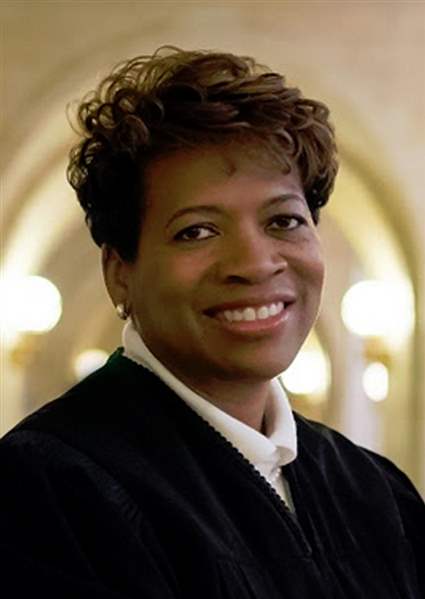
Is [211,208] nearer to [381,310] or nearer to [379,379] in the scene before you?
[381,310]

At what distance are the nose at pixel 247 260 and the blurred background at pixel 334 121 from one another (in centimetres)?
307

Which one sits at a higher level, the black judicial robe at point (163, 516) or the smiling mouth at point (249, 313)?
the smiling mouth at point (249, 313)

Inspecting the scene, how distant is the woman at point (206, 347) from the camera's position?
1229 millimetres

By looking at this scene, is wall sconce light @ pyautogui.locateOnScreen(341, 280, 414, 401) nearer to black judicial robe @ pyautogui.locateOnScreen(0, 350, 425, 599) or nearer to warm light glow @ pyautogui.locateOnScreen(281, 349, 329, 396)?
black judicial robe @ pyautogui.locateOnScreen(0, 350, 425, 599)

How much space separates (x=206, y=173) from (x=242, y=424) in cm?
29

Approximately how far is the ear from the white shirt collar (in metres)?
0.03

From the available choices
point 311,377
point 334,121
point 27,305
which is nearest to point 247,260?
point 334,121

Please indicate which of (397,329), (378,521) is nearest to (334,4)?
(397,329)

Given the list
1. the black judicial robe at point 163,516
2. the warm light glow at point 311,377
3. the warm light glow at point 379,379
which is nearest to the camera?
the black judicial robe at point 163,516

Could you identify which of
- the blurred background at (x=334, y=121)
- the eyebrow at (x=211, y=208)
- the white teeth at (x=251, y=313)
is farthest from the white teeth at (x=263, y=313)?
the blurred background at (x=334, y=121)

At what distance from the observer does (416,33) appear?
510 cm

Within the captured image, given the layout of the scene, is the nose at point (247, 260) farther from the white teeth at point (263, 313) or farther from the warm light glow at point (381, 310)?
the warm light glow at point (381, 310)

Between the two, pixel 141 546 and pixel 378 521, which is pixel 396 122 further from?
pixel 141 546

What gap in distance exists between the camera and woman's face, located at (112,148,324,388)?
133cm
